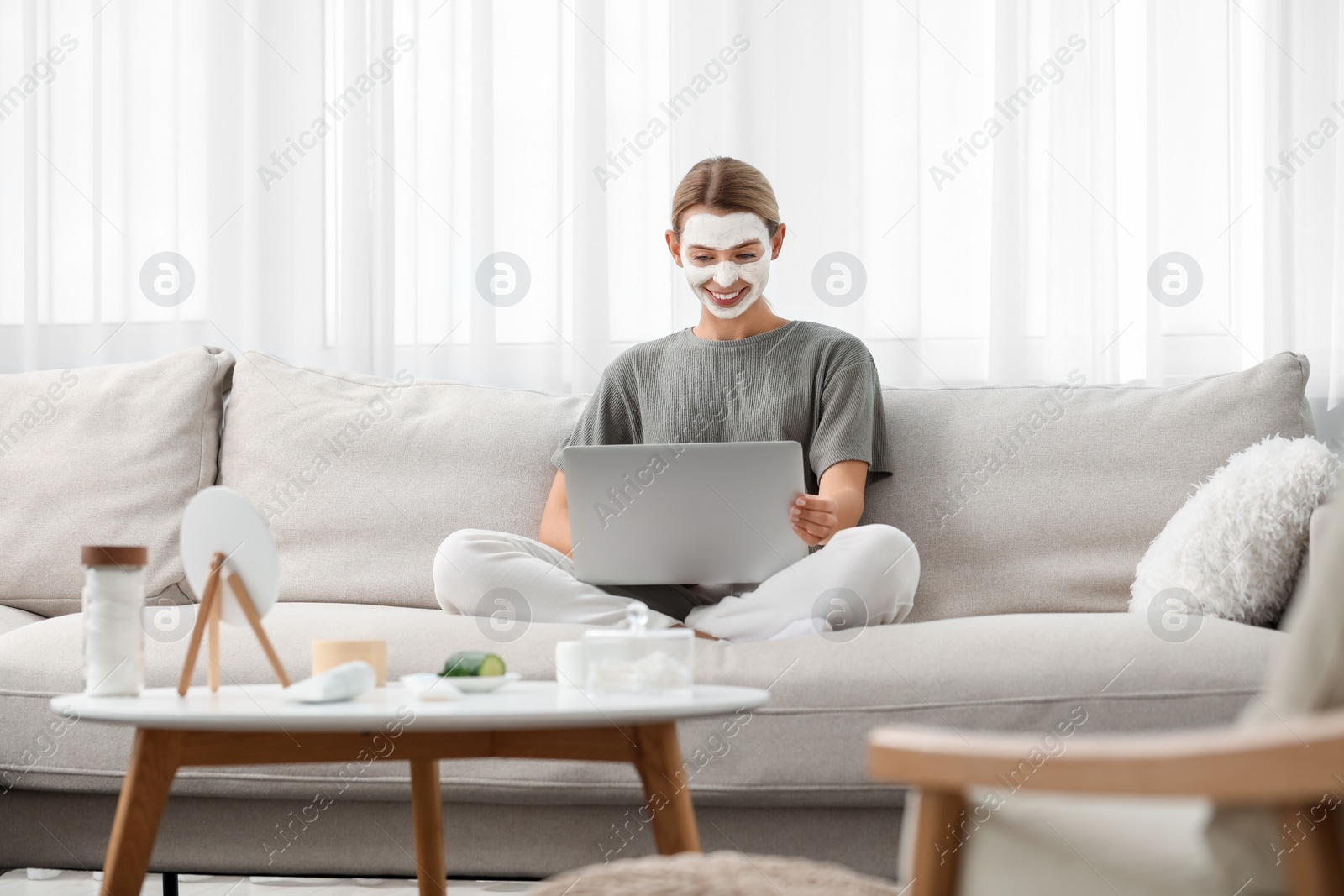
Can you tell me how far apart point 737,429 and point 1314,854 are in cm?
150

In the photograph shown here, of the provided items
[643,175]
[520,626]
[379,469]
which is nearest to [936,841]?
[520,626]

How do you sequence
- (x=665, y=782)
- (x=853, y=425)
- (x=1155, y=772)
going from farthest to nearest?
(x=853, y=425) → (x=665, y=782) → (x=1155, y=772)

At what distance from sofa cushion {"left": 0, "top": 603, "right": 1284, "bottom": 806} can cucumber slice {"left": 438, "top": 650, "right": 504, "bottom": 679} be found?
40cm

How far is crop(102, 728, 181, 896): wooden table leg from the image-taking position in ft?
3.27

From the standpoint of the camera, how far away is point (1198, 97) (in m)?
2.42

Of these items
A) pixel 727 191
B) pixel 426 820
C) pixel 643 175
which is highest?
pixel 643 175

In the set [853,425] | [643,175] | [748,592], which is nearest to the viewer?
[748,592]

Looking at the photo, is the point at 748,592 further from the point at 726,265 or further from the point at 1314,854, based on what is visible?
the point at 1314,854

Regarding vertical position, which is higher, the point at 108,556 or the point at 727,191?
the point at 727,191

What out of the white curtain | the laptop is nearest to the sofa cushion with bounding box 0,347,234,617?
the white curtain

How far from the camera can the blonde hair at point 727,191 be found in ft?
6.66

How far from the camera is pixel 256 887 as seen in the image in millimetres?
1864

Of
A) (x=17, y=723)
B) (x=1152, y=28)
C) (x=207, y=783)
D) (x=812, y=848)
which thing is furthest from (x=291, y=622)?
(x=1152, y=28)

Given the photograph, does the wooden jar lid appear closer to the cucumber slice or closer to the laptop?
the cucumber slice
